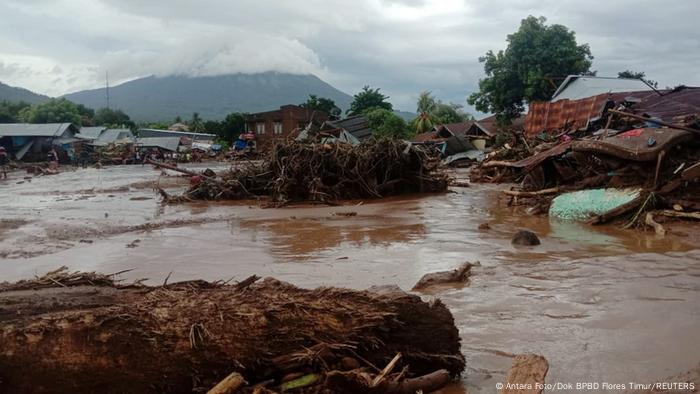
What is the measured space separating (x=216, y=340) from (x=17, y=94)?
464ft

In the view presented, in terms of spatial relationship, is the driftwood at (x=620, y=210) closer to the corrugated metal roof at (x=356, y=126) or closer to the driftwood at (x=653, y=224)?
the driftwood at (x=653, y=224)

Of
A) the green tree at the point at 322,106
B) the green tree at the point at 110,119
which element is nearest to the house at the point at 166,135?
the green tree at the point at 110,119

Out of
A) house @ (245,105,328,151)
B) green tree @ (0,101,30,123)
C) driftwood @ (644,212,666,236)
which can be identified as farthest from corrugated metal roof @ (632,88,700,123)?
green tree @ (0,101,30,123)

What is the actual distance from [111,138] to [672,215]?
51.7 meters

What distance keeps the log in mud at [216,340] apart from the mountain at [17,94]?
402 ft

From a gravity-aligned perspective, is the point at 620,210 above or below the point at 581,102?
below

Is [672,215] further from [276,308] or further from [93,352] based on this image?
[93,352]

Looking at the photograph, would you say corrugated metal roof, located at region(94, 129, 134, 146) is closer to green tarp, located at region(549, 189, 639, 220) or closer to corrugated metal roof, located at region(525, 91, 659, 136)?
corrugated metal roof, located at region(525, 91, 659, 136)

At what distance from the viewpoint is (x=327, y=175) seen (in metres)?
14.4

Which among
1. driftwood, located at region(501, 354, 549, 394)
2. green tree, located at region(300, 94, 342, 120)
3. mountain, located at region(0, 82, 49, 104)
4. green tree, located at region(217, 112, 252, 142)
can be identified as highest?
mountain, located at region(0, 82, 49, 104)

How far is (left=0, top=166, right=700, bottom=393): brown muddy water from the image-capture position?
12.0ft

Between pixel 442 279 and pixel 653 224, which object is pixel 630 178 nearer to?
pixel 653 224

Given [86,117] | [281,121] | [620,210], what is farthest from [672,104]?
[86,117]

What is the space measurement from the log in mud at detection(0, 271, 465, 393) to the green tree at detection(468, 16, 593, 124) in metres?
31.9
